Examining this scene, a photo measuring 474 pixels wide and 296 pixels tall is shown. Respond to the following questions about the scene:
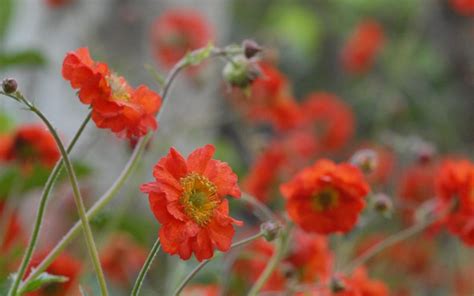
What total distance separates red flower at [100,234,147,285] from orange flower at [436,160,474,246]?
Result: 25.1 inches

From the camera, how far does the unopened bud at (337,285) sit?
83 cm

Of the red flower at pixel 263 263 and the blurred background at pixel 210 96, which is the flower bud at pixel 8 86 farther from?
the red flower at pixel 263 263

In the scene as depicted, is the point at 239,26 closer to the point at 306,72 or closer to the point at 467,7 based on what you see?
the point at 306,72

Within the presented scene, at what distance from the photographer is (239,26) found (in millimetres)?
3820

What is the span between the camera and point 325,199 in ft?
2.82

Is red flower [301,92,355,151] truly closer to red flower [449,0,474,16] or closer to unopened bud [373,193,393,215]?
red flower [449,0,474,16]

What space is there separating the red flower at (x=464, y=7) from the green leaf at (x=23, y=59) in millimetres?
1391

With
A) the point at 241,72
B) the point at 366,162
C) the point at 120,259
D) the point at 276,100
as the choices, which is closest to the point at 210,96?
the point at 120,259

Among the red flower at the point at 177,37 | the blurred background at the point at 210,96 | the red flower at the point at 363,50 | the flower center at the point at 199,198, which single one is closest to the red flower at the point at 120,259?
the blurred background at the point at 210,96

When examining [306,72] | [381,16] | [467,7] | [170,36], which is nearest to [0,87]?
[170,36]

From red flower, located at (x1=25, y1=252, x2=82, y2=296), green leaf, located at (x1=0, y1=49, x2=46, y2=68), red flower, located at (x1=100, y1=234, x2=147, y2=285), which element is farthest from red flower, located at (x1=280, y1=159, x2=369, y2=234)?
green leaf, located at (x1=0, y1=49, x2=46, y2=68)

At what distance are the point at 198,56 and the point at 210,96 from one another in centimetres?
142

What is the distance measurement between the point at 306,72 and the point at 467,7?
1291 mm

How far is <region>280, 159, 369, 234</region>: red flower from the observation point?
84cm
